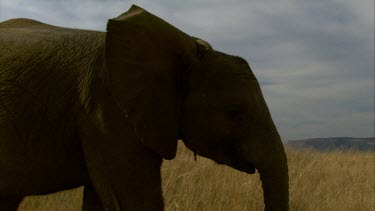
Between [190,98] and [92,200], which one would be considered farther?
[92,200]

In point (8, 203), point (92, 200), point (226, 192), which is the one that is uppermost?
point (92, 200)

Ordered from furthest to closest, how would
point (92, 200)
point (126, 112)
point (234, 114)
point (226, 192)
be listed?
point (226, 192)
point (92, 200)
point (234, 114)
point (126, 112)

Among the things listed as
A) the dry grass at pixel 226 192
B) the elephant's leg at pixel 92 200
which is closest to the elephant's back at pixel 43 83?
the elephant's leg at pixel 92 200

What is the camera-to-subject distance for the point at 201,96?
3297mm

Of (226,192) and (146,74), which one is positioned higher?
(146,74)

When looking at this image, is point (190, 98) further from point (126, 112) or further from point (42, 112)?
point (42, 112)

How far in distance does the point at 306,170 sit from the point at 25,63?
21.1 feet

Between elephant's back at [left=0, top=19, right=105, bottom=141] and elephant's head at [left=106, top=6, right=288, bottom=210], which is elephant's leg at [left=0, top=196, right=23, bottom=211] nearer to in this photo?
elephant's back at [left=0, top=19, right=105, bottom=141]

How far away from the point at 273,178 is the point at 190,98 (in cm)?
71

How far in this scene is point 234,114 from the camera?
3.29 metres

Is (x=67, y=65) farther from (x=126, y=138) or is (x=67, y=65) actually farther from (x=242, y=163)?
(x=242, y=163)

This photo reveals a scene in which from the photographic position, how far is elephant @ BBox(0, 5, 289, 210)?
316 centimetres

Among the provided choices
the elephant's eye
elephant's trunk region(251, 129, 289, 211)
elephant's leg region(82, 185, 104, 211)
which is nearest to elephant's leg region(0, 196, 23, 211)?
elephant's leg region(82, 185, 104, 211)

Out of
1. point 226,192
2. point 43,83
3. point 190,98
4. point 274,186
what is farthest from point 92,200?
point 226,192
